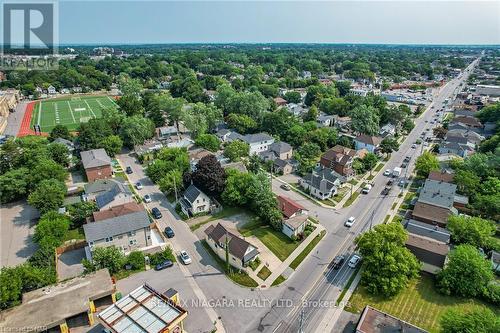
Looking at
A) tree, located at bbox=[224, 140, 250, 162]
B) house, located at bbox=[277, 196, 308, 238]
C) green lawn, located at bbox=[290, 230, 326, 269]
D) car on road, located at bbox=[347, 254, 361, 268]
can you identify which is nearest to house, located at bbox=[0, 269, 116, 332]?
green lawn, located at bbox=[290, 230, 326, 269]

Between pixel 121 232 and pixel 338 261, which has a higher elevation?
pixel 121 232

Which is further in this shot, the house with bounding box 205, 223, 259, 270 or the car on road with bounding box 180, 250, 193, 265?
the car on road with bounding box 180, 250, 193, 265

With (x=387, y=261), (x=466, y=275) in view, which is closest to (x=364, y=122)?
(x=466, y=275)

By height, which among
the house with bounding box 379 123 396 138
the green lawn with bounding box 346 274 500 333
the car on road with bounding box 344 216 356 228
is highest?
the house with bounding box 379 123 396 138

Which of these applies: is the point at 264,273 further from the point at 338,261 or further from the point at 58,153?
the point at 58,153

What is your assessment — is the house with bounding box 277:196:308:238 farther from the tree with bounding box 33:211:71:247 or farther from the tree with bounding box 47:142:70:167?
the tree with bounding box 47:142:70:167
